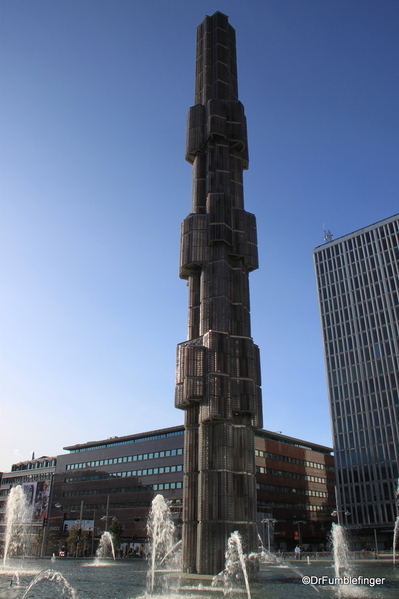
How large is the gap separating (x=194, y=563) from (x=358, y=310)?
274 ft

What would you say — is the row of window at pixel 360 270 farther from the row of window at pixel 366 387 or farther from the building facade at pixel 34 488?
the building facade at pixel 34 488

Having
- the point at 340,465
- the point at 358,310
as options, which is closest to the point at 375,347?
the point at 358,310

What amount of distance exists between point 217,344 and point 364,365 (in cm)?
7219

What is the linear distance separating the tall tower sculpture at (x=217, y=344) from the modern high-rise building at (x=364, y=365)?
63.5 m

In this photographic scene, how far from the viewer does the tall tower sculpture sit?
41.4 meters

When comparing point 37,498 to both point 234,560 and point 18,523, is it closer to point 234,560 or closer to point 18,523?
point 18,523

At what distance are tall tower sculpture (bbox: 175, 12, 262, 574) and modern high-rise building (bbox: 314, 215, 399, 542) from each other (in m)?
63.5

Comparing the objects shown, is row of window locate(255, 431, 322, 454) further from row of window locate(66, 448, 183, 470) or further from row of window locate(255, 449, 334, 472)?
row of window locate(66, 448, 183, 470)

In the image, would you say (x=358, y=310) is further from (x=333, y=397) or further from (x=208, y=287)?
(x=208, y=287)

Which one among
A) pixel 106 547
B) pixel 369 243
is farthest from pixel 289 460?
pixel 369 243

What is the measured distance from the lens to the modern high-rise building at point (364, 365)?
9906cm

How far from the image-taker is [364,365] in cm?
10838

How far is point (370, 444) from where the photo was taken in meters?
102

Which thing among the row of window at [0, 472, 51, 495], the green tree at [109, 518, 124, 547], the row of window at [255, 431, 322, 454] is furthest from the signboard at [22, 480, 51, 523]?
the row of window at [255, 431, 322, 454]
